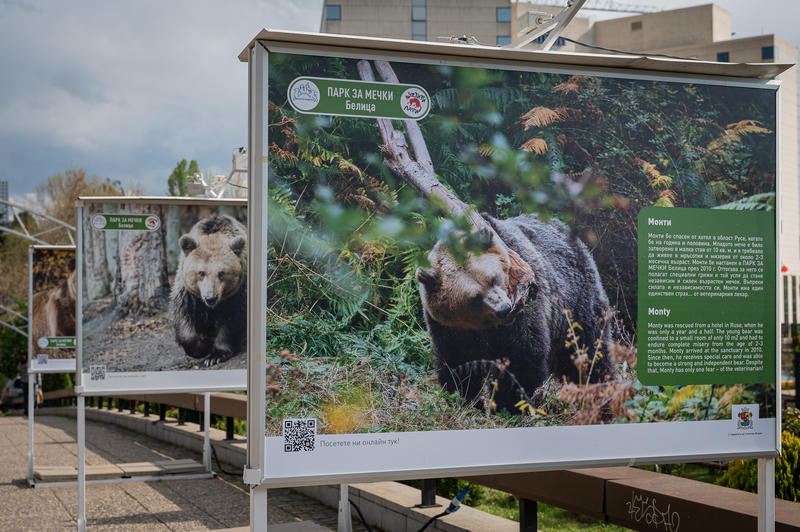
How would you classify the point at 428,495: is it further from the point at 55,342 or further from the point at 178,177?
the point at 178,177

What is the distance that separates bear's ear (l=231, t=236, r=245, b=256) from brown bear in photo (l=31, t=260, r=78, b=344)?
7192 millimetres

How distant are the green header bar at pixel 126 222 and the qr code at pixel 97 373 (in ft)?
4.88

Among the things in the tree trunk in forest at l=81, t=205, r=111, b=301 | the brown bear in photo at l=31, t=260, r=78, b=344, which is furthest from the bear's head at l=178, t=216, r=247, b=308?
the brown bear in photo at l=31, t=260, r=78, b=344

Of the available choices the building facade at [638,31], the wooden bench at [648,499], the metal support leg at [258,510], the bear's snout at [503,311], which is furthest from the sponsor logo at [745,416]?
the building facade at [638,31]

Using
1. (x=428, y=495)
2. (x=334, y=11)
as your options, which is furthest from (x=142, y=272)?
(x=334, y=11)

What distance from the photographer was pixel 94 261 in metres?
9.89

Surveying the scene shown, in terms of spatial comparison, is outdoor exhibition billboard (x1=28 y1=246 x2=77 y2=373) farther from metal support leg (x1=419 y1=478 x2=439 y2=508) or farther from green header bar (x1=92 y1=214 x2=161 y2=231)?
metal support leg (x1=419 y1=478 x2=439 y2=508)

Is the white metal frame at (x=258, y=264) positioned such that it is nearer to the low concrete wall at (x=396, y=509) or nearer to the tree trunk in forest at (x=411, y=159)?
the tree trunk in forest at (x=411, y=159)

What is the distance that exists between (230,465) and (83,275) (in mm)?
4160

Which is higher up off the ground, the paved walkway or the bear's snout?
the bear's snout

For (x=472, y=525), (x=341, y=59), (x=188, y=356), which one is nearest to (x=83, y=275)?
(x=188, y=356)

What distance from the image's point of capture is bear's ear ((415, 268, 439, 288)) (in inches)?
167

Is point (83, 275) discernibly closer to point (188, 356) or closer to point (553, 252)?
point (188, 356)

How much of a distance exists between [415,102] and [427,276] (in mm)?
819
